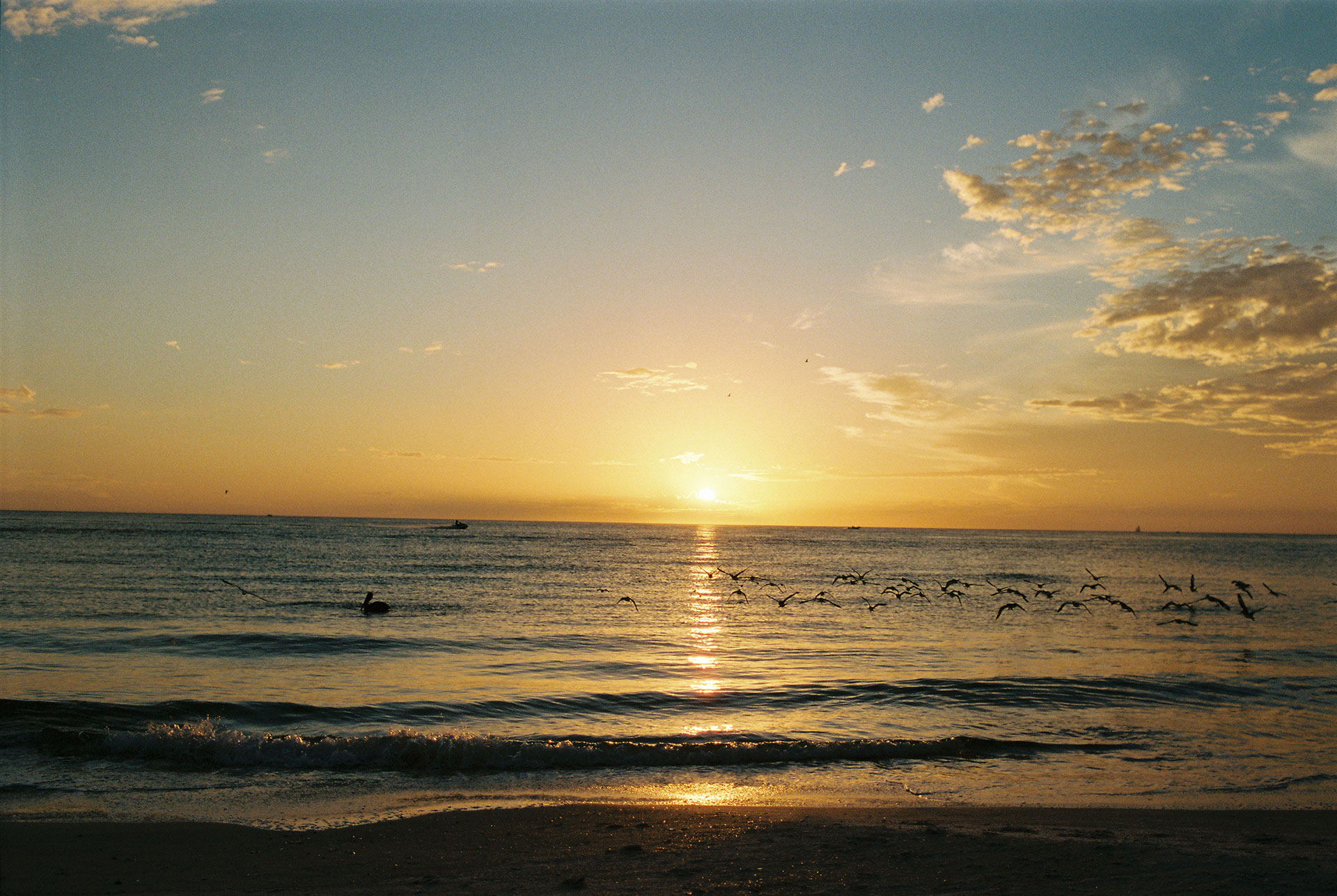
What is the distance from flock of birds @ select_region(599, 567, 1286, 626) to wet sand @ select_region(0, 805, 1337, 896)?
26.7 metres

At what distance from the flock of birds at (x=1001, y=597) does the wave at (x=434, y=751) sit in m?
23.7

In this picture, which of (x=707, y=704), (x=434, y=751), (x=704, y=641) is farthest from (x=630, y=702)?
(x=704, y=641)

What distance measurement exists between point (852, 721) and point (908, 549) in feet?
372

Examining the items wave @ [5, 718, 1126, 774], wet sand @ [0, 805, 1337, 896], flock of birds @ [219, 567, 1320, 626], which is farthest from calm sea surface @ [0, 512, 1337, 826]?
wet sand @ [0, 805, 1337, 896]

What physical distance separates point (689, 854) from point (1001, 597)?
143 feet

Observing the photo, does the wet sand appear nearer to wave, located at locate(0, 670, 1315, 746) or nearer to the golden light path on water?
the golden light path on water

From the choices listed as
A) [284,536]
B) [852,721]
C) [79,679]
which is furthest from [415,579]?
[284,536]

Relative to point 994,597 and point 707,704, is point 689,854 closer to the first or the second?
point 707,704

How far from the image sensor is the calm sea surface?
1157cm

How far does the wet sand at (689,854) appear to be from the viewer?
7602 millimetres

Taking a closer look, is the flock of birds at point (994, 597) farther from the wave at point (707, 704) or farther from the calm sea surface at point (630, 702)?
the wave at point (707, 704)

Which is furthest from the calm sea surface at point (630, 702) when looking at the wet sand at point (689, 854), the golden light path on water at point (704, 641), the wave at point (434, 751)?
the wet sand at point (689, 854)

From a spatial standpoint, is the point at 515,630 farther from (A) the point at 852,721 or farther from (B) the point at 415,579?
(B) the point at 415,579

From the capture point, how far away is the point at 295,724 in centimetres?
1553
